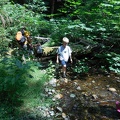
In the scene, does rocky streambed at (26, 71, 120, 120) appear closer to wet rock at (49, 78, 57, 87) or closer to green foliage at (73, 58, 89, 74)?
wet rock at (49, 78, 57, 87)

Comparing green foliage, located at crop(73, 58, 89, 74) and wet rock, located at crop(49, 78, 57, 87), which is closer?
wet rock, located at crop(49, 78, 57, 87)

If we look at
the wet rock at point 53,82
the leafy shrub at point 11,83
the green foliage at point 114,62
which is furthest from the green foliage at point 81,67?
the leafy shrub at point 11,83

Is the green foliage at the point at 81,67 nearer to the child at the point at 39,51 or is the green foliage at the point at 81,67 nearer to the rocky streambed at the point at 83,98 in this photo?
the rocky streambed at the point at 83,98

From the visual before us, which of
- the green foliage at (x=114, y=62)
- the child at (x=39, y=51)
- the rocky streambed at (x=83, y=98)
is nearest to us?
the rocky streambed at (x=83, y=98)

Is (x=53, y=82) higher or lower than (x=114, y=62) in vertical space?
lower

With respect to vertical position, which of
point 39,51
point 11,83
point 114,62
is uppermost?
point 11,83

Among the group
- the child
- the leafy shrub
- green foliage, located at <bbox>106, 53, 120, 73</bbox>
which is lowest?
the child

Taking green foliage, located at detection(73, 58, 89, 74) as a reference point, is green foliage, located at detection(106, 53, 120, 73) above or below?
above

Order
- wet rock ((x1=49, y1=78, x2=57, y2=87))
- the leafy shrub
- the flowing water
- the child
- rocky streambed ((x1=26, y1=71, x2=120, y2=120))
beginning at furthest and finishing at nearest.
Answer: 1. the child
2. wet rock ((x1=49, y1=78, x2=57, y2=87))
3. the flowing water
4. rocky streambed ((x1=26, y1=71, x2=120, y2=120))
5. the leafy shrub

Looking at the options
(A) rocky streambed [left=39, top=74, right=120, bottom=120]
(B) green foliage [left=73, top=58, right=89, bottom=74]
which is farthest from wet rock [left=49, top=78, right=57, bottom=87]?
(B) green foliage [left=73, top=58, right=89, bottom=74]

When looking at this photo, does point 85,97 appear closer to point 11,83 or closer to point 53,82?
point 53,82

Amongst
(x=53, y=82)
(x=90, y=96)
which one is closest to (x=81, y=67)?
(x=53, y=82)

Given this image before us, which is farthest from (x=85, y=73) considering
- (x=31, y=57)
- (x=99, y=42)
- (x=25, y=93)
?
(x=25, y=93)

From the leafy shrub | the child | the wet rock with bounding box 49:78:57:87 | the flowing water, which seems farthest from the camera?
the child
